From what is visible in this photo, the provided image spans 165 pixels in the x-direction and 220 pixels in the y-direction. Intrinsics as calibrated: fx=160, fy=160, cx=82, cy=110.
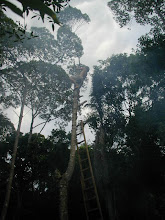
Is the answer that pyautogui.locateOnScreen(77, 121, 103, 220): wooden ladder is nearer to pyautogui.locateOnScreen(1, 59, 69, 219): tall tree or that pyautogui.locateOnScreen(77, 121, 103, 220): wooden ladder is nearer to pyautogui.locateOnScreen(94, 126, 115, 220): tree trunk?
pyautogui.locateOnScreen(94, 126, 115, 220): tree trunk

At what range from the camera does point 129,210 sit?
974 centimetres

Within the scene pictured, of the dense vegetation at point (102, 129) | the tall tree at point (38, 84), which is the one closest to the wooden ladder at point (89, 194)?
the dense vegetation at point (102, 129)

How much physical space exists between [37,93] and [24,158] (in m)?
5.56

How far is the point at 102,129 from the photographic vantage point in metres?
12.9

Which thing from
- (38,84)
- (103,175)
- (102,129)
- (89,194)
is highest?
(38,84)

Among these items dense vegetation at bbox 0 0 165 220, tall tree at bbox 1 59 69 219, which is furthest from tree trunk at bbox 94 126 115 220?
tall tree at bbox 1 59 69 219

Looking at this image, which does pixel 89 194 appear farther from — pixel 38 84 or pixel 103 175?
pixel 38 84

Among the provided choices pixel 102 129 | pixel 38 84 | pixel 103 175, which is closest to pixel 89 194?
pixel 103 175

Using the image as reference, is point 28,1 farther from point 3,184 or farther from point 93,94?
point 93,94

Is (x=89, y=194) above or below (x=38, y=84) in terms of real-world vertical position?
below

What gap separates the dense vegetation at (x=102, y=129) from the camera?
9602mm

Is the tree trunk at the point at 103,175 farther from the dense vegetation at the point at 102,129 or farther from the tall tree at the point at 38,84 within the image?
the tall tree at the point at 38,84

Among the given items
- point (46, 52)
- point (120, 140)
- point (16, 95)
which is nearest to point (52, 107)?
point (16, 95)

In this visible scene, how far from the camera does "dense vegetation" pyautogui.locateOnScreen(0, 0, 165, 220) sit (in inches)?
378
